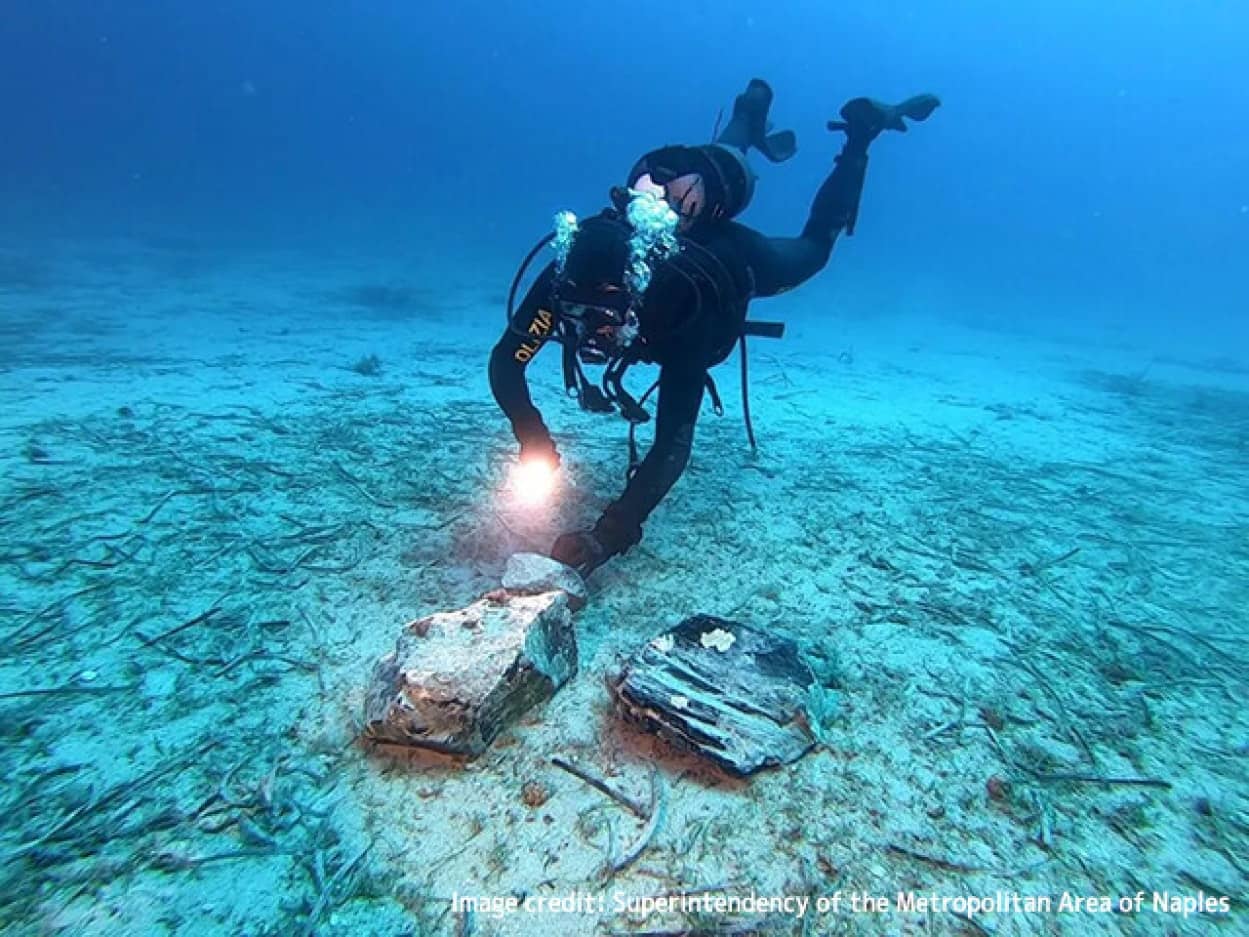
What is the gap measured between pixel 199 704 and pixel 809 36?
15379 centimetres

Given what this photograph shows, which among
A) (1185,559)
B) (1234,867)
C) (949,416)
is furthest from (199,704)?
(949,416)

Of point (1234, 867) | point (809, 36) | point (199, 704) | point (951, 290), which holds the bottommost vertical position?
point (1234, 867)

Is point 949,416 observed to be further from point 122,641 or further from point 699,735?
point 122,641

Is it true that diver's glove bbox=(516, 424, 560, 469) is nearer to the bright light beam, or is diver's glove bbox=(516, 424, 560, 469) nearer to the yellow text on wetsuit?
the bright light beam

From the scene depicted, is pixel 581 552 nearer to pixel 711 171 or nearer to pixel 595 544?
pixel 595 544

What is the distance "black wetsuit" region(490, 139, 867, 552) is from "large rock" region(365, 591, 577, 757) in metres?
1.02

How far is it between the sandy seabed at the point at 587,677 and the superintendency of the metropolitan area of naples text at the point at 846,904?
0.01 meters

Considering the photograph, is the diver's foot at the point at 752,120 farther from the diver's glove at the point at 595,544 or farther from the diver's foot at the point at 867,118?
the diver's glove at the point at 595,544

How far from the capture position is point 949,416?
905cm

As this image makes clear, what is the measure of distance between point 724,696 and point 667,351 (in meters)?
2.13

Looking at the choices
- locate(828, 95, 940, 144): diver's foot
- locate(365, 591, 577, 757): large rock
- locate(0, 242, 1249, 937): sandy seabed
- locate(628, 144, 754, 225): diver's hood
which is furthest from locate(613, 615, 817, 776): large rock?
locate(828, 95, 940, 144): diver's foot

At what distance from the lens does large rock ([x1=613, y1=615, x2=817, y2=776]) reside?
2551 mm

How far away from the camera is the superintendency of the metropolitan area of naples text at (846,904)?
2021 mm

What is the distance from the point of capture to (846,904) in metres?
2.08
